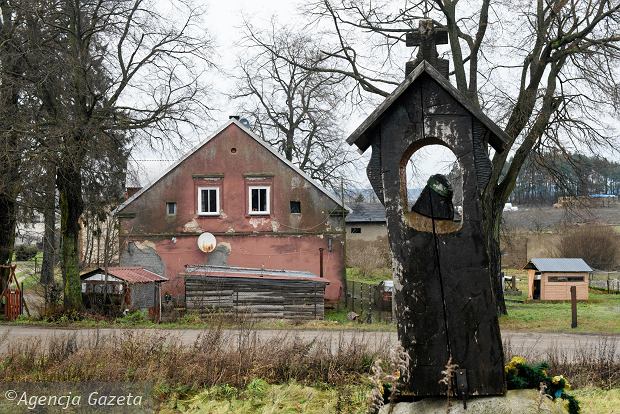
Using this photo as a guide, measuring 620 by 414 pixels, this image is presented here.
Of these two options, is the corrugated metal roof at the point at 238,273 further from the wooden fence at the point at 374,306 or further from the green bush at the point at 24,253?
the green bush at the point at 24,253

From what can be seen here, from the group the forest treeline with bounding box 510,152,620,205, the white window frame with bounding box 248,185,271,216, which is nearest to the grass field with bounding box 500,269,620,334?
the forest treeline with bounding box 510,152,620,205

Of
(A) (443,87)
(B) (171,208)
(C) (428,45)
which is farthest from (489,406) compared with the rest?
(B) (171,208)

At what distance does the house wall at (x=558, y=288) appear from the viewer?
112ft

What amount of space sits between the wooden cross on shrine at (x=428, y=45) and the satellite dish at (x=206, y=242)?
76.7ft

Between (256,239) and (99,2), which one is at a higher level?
(99,2)

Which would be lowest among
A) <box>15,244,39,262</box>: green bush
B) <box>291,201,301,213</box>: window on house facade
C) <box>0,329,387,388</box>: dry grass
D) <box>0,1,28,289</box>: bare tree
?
<box>0,329,387,388</box>: dry grass

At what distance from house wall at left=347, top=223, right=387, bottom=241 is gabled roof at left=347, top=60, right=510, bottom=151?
49266 mm

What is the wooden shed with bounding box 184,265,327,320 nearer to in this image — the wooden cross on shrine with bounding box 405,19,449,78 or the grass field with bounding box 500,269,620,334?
the grass field with bounding box 500,269,620,334

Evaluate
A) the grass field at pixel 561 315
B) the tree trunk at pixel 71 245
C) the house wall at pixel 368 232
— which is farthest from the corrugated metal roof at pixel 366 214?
the tree trunk at pixel 71 245

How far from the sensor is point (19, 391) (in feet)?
31.2

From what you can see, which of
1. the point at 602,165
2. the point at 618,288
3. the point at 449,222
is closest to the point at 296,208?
the point at 602,165

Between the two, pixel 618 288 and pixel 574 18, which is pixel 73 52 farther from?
pixel 618 288

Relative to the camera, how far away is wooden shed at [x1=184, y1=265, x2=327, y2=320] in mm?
25922

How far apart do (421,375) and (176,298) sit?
23855mm
